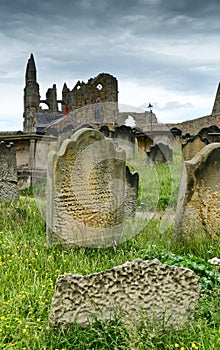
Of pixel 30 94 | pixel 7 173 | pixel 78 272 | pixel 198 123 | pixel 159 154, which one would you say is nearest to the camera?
pixel 78 272

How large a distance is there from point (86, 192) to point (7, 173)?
4475 mm

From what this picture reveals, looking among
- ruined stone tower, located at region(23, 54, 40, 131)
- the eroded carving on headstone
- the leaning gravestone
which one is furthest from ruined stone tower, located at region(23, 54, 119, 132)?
the eroded carving on headstone

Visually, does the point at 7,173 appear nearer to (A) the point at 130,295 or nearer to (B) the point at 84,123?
(A) the point at 130,295

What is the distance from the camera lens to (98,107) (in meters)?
31.5

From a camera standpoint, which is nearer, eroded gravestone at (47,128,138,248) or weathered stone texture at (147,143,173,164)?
eroded gravestone at (47,128,138,248)

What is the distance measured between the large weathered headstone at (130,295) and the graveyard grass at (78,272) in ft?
0.25

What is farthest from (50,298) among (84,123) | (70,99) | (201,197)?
(70,99)

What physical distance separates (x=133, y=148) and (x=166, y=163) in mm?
1962

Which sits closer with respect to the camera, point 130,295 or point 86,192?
point 130,295

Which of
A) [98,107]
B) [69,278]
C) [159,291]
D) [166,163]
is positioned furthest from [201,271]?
[98,107]

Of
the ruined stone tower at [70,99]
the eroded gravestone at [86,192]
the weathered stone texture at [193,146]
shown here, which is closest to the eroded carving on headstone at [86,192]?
the eroded gravestone at [86,192]

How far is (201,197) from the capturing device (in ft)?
17.3

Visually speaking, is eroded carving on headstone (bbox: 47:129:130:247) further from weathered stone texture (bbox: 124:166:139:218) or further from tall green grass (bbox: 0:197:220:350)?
weathered stone texture (bbox: 124:166:139:218)

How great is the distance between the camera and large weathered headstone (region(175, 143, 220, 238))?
5250 mm
